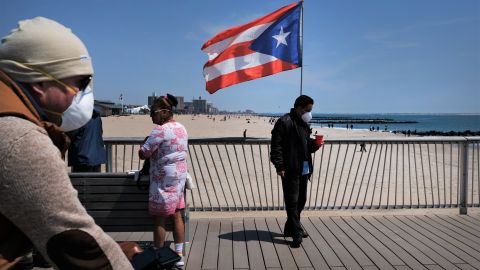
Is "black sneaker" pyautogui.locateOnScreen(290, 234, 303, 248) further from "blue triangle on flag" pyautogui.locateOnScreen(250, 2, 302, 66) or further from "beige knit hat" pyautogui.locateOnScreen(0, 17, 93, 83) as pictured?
"beige knit hat" pyautogui.locateOnScreen(0, 17, 93, 83)

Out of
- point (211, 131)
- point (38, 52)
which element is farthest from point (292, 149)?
point (211, 131)

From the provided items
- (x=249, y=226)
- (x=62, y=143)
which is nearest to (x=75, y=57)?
(x=62, y=143)

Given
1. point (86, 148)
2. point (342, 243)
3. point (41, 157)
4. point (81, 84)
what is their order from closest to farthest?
point (41, 157) → point (81, 84) → point (86, 148) → point (342, 243)

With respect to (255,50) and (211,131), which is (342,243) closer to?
(255,50)

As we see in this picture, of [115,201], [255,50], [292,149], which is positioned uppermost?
[255,50]

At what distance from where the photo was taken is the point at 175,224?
404cm

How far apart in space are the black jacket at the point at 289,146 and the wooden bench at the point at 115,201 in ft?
5.39

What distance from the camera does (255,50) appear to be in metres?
6.76

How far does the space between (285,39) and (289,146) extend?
2.43m

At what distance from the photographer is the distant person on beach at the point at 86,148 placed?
470cm

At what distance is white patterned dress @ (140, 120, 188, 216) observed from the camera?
3855 millimetres

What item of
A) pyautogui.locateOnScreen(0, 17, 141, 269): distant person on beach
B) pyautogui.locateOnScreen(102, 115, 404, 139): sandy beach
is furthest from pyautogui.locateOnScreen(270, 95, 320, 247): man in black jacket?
pyautogui.locateOnScreen(102, 115, 404, 139): sandy beach

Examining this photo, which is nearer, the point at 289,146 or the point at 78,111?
the point at 78,111

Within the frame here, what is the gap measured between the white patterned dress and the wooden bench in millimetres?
229
